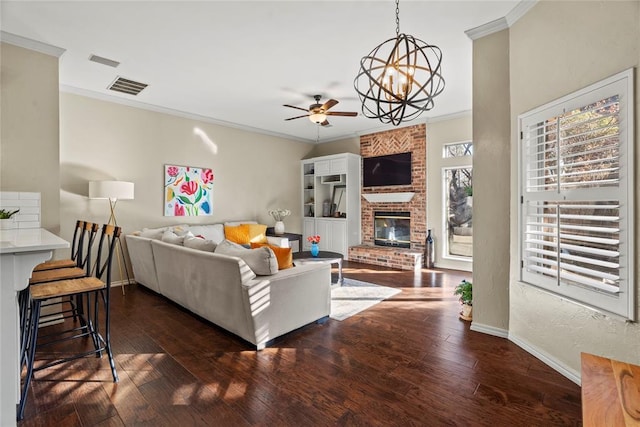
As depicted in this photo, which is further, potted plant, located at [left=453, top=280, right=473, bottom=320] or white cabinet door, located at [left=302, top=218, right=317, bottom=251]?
white cabinet door, located at [left=302, top=218, right=317, bottom=251]

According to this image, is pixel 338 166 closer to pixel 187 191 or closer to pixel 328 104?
pixel 328 104

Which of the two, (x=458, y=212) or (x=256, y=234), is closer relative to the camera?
(x=458, y=212)

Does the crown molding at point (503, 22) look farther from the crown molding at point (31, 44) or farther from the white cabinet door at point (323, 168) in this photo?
the white cabinet door at point (323, 168)

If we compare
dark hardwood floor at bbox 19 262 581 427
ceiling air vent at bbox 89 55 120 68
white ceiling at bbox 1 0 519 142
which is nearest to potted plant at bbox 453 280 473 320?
dark hardwood floor at bbox 19 262 581 427

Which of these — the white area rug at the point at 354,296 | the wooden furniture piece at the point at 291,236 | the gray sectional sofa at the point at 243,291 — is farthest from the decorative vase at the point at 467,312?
the wooden furniture piece at the point at 291,236

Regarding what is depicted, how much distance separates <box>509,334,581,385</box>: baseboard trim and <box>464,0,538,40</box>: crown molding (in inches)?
108

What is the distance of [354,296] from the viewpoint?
420 centimetres

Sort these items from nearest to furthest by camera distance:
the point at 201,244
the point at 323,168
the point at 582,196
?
the point at 582,196, the point at 201,244, the point at 323,168

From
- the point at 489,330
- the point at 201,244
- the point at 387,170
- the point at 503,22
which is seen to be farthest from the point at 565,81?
the point at 387,170

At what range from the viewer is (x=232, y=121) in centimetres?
609

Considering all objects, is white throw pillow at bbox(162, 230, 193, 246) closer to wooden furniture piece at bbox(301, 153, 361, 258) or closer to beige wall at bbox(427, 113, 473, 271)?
wooden furniture piece at bbox(301, 153, 361, 258)

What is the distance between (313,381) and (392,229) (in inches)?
190

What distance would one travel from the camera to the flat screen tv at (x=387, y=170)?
21.0 feet

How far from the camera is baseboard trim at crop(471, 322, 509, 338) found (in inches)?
115
